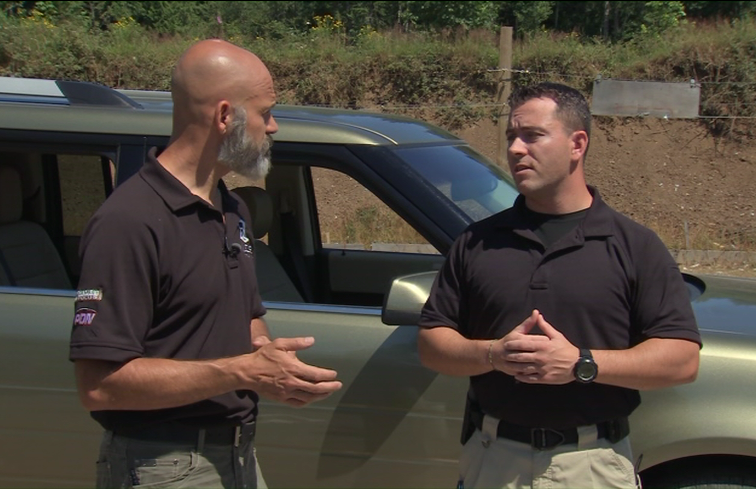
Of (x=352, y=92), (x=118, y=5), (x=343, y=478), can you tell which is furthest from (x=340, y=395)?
(x=118, y=5)

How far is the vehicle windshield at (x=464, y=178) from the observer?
3.06 metres

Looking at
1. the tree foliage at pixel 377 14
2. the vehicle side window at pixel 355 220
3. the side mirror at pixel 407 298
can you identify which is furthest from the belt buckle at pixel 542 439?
the tree foliage at pixel 377 14

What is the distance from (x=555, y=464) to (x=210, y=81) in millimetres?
1282

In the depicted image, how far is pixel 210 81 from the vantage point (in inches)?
78.5

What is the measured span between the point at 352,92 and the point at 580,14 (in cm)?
1750

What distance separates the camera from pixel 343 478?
279 centimetres

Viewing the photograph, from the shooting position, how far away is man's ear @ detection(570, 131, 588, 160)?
219 cm

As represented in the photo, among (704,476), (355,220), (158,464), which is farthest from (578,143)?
(355,220)

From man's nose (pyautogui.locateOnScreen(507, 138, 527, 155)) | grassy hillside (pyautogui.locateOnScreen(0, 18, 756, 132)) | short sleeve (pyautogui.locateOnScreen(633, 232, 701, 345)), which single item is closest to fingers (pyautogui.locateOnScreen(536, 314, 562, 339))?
short sleeve (pyautogui.locateOnScreen(633, 232, 701, 345))

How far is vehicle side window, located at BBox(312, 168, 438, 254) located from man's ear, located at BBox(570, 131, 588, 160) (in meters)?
0.92

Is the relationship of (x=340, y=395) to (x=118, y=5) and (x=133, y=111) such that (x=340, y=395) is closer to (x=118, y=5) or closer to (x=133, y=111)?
(x=133, y=111)

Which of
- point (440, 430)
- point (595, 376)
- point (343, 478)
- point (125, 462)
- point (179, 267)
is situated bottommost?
point (343, 478)

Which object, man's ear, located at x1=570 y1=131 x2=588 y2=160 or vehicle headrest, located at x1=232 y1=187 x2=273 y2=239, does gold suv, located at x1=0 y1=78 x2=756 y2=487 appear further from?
man's ear, located at x1=570 y1=131 x2=588 y2=160

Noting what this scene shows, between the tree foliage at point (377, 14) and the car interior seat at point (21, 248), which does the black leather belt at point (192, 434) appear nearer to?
the car interior seat at point (21, 248)
